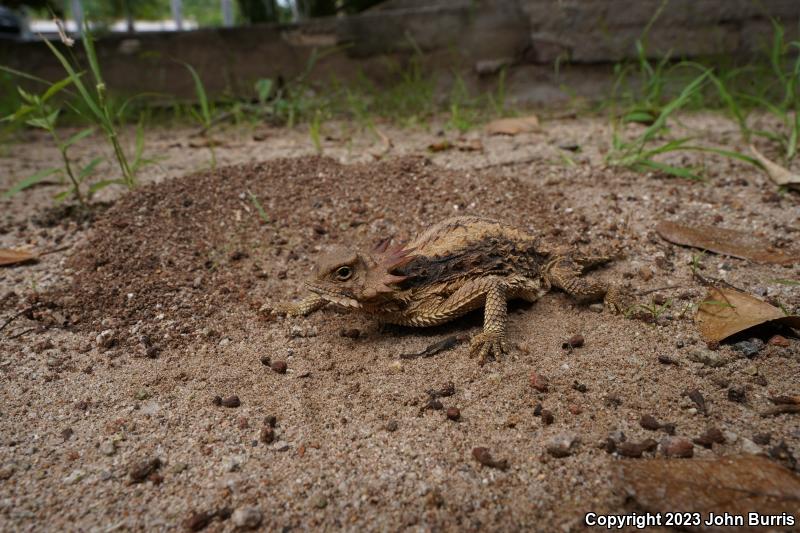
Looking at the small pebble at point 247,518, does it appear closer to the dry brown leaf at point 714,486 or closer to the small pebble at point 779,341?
the dry brown leaf at point 714,486

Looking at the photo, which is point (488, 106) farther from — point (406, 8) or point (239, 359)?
point (239, 359)

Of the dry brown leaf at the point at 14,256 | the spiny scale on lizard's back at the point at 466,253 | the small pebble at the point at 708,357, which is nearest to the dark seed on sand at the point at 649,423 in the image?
the small pebble at the point at 708,357

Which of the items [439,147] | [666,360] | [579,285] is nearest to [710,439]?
[666,360]

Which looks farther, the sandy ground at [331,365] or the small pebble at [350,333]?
the small pebble at [350,333]

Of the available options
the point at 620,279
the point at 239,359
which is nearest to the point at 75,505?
the point at 239,359

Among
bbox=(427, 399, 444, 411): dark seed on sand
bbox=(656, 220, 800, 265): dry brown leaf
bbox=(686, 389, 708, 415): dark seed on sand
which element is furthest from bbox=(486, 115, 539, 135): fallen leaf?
bbox=(427, 399, 444, 411): dark seed on sand

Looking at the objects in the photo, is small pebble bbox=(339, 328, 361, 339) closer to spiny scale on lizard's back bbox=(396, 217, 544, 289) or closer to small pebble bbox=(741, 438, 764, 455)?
spiny scale on lizard's back bbox=(396, 217, 544, 289)
